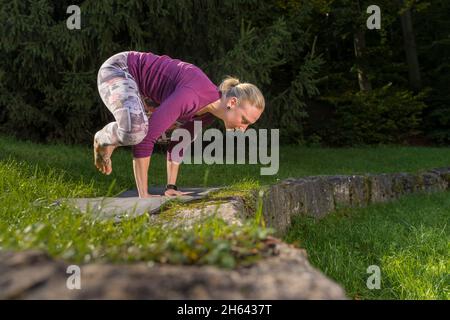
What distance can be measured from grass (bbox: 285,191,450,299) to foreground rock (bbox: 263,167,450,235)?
5.8 inches

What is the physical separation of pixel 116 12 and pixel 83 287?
25.6 ft

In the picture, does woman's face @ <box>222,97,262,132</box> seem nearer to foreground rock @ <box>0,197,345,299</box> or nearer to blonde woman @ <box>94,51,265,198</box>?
blonde woman @ <box>94,51,265,198</box>

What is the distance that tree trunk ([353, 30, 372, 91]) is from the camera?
1612 centimetres

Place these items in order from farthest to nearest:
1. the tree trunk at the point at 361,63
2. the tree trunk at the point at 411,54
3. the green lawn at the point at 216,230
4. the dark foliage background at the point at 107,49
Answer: the tree trunk at the point at 411,54, the tree trunk at the point at 361,63, the dark foliage background at the point at 107,49, the green lawn at the point at 216,230

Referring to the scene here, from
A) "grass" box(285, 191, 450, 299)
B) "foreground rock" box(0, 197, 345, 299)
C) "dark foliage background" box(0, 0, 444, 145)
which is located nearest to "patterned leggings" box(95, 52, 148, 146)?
"grass" box(285, 191, 450, 299)

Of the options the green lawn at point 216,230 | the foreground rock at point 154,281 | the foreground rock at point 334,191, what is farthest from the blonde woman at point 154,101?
the foreground rock at point 154,281

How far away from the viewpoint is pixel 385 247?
4.70 meters

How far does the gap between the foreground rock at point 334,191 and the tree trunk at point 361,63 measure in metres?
7.40

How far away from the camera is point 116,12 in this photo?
8.73 meters

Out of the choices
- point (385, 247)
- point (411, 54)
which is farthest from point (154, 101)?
point (411, 54)

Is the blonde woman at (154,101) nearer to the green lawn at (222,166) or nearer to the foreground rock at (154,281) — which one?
the green lawn at (222,166)

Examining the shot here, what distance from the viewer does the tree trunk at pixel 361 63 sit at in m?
16.1

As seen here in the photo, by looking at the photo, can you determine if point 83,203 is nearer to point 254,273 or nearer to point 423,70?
point 254,273
